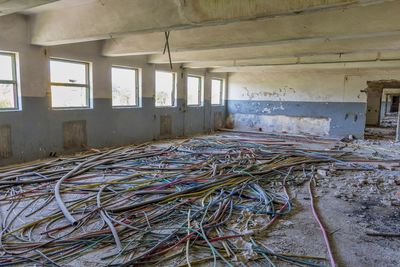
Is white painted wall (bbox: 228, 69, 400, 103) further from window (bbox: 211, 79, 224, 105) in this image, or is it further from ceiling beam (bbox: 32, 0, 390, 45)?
ceiling beam (bbox: 32, 0, 390, 45)

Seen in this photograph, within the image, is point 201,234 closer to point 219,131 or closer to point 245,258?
point 245,258

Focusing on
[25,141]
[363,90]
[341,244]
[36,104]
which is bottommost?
[341,244]

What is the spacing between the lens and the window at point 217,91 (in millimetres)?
11945

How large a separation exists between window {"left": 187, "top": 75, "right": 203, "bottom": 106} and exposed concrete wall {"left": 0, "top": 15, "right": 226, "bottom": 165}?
152 cm

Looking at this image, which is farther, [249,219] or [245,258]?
[249,219]

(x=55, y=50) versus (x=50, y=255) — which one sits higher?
(x=55, y=50)

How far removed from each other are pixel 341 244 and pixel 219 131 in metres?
9.06

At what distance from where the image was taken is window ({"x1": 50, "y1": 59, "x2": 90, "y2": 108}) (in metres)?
6.19

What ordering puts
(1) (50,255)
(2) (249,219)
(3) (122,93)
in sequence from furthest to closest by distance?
1. (3) (122,93)
2. (2) (249,219)
3. (1) (50,255)

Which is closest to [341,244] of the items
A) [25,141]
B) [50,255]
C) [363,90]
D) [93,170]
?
[50,255]

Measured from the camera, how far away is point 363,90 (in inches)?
393

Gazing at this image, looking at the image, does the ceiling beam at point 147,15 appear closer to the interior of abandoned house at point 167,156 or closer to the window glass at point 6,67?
the interior of abandoned house at point 167,156

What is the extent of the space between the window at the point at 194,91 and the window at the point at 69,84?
4.35 metres

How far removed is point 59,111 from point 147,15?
3.53m
